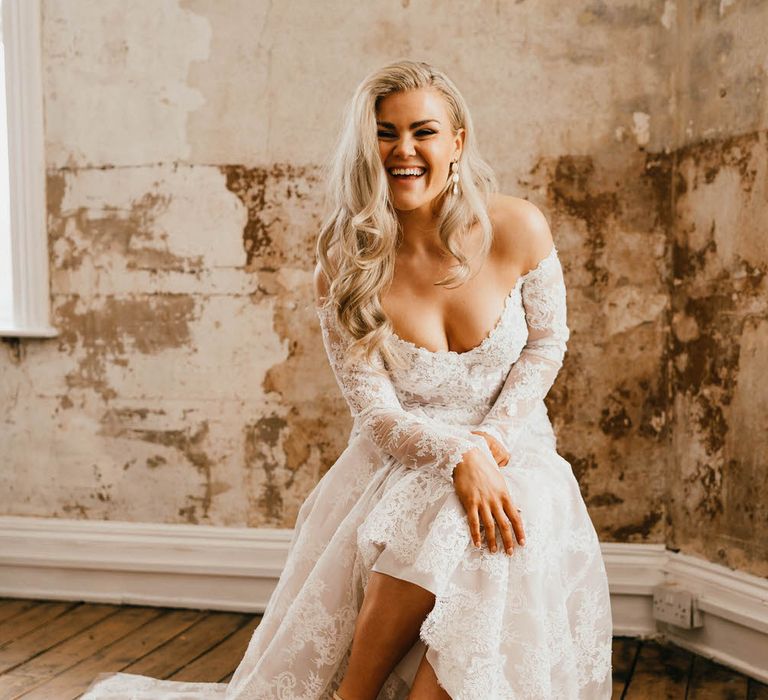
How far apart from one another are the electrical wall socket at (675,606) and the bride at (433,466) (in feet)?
2.94

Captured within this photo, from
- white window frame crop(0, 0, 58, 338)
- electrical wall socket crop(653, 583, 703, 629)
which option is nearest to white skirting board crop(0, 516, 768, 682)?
electrical wall socket crop(653, 583, 703, 629)

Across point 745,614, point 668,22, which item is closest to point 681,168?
point 668,22

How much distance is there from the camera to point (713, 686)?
265 cm

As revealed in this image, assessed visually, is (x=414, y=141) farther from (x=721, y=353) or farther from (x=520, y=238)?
(x=721, y=353)

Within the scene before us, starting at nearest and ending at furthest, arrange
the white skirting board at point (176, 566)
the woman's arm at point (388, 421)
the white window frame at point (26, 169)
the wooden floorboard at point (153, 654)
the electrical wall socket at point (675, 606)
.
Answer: the woman's arm at point (388, 421) < the wooden floorboard at point (153, 654) < the electrical wall socket at point (675, 606) < the white skirting board at point (176, 566) < the white window frame at point (26, 169)

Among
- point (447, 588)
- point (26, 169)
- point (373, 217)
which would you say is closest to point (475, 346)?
point (373, 217)

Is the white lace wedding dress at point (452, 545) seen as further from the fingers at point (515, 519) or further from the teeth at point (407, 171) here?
the teeth at point (407, 171)

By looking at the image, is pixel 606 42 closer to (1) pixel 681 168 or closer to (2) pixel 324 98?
(1) pixel 681 168

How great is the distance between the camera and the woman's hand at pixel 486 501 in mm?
1841

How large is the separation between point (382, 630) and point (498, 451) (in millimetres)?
495

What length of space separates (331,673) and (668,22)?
2270 mm

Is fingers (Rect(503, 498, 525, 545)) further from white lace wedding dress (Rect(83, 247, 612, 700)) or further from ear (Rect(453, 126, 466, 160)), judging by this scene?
ear (Rect(453, 126, 466, 160))

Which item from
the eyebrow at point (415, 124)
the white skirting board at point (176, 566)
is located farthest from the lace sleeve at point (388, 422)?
the white skirting board at point (176, 566)

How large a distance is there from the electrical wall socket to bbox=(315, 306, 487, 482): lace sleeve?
1287 mm
